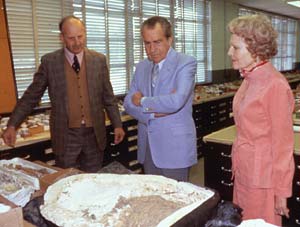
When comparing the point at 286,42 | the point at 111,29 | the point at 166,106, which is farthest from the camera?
the point at 286,42

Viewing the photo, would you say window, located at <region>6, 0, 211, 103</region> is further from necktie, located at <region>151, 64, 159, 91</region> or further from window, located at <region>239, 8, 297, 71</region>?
window, located at <region>239, 8, 297, 71</region>

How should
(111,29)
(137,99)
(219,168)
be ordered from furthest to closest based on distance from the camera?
(111,29), (219,168), (137,99)

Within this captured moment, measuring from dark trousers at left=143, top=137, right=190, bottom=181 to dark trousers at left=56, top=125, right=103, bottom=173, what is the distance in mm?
570

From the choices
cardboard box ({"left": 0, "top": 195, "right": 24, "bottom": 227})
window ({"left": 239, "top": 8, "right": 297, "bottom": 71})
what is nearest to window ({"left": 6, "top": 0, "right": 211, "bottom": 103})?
cardboard box ({"left": 0, "top": 195, "right": 24, "bottom": 227})

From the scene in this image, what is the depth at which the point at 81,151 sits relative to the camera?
→ 2404 mm

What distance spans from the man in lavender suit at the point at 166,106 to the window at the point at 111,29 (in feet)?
7.09

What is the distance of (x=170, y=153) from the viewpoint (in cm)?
185

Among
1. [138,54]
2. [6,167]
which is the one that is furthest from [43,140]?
[138,54]

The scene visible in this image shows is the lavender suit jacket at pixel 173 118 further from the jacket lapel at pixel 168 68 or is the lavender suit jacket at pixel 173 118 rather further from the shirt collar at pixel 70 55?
the shirt collar at pixel 70 55

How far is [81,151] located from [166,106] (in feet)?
2.99

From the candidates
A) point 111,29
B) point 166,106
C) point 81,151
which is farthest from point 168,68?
point 111,29

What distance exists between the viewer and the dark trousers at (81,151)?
2365 millimetres

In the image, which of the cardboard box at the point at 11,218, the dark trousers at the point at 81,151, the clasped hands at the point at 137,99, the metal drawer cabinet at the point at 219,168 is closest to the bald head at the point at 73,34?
the dark trousers at the point at 81,151

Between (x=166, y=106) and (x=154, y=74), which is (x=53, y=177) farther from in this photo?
(x=154, y=74)
